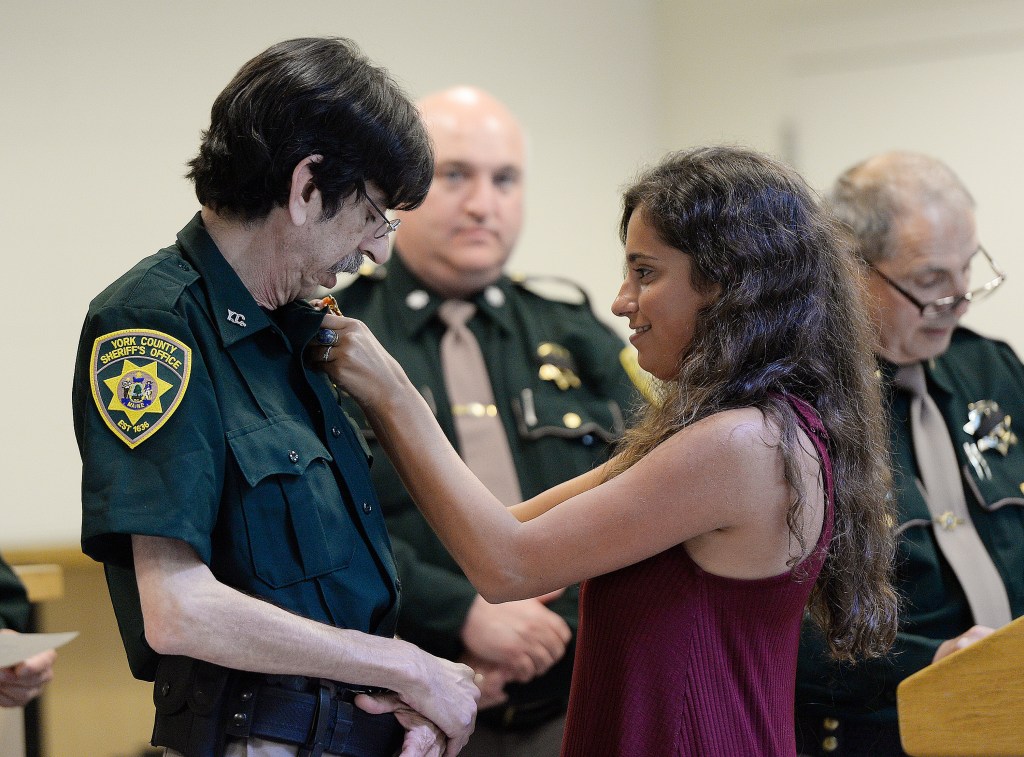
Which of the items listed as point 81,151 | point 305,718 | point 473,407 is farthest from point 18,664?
point 81,151

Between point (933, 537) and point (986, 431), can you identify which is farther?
Answer: point (986, 431)

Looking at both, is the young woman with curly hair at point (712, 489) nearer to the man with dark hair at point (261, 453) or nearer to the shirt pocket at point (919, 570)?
the man with dark hair at point (261, 453)

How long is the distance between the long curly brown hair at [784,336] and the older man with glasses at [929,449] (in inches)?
18.6

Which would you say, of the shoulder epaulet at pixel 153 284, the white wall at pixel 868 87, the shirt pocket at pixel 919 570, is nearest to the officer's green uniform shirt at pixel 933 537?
the shirt pocket at pixel 919 570

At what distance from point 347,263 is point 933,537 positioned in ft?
3.96

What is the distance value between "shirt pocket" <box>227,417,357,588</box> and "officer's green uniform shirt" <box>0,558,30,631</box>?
0.77 m

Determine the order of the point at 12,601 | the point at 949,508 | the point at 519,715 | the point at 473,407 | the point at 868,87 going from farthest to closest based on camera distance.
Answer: the point at 868,87
the point at 473,407
the point at 519,715
the point at 949,508
the point at 12,601

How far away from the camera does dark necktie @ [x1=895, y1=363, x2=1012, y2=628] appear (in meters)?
1.98

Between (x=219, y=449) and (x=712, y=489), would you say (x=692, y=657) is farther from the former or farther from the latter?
(x=219, y=449)

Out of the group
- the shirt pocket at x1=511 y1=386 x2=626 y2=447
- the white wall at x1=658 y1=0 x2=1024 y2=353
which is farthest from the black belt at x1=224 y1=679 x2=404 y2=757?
the white wall at x1=658 y1=0 x2=1024 y2=353

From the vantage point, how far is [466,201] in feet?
8.08

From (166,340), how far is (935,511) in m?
1.44

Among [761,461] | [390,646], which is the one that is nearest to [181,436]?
[390,646]

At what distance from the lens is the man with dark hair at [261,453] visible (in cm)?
117
